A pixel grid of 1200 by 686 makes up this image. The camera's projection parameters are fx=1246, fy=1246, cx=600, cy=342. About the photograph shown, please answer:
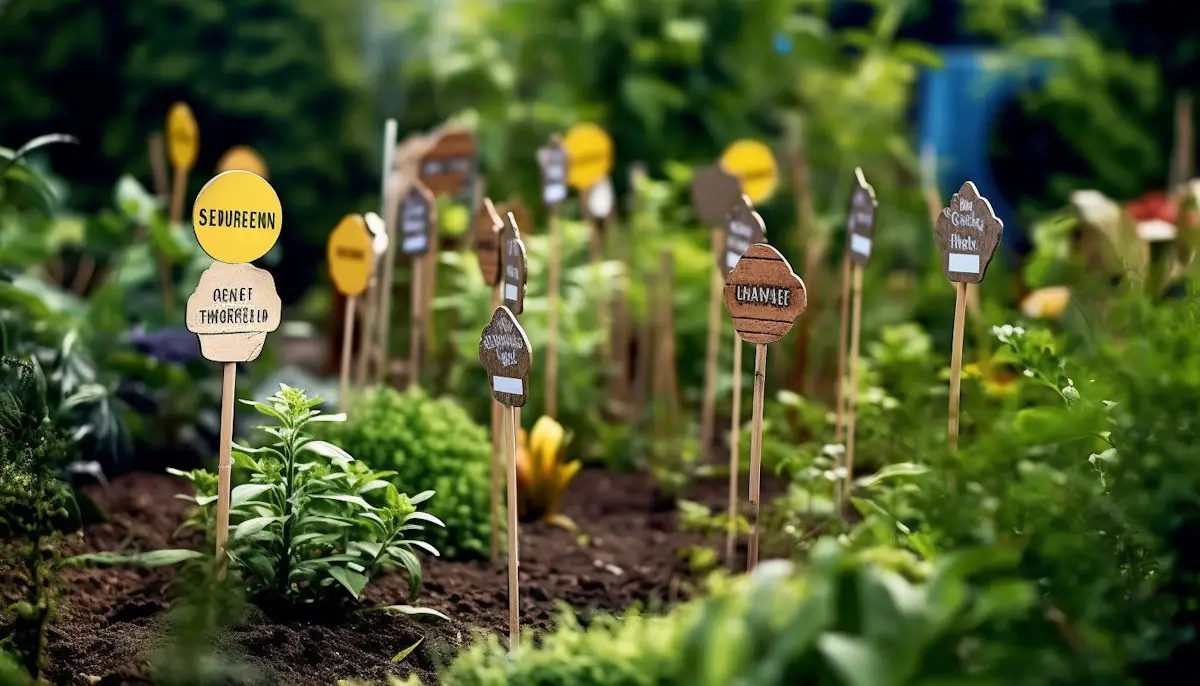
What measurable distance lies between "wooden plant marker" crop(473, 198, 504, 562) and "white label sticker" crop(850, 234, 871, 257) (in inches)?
29.6

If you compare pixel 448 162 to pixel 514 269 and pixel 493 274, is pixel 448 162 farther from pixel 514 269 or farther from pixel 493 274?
pixel 514 269

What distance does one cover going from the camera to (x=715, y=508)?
2969mm

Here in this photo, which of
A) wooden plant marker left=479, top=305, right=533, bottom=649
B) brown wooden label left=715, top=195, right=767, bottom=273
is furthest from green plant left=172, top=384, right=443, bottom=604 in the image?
brown wooden label left=715, top=195, right=767, bottom=273

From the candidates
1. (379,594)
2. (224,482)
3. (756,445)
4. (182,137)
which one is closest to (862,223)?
(756,445)

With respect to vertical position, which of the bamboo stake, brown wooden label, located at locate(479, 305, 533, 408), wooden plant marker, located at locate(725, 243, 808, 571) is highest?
wooden plant marker, located at locate(725, 243, 808, 571)

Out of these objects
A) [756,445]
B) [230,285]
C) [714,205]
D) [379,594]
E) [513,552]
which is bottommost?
[379,594]

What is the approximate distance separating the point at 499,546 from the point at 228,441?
2.56 feet

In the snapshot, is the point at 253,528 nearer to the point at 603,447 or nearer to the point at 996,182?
the point at 603,447

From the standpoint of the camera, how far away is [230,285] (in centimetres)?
201

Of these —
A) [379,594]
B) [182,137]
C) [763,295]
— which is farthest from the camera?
[182,137]

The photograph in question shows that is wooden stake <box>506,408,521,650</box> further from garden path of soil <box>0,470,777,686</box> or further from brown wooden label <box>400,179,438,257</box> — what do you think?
brown wooden label <box>400,179,438,257</box>

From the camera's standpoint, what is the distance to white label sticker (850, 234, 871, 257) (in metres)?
2.58

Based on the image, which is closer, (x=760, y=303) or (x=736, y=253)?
(x=760, y=303)

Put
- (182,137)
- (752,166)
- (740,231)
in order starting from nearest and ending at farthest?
1. (740,231)
2. (752,166)
3. (182,137)
